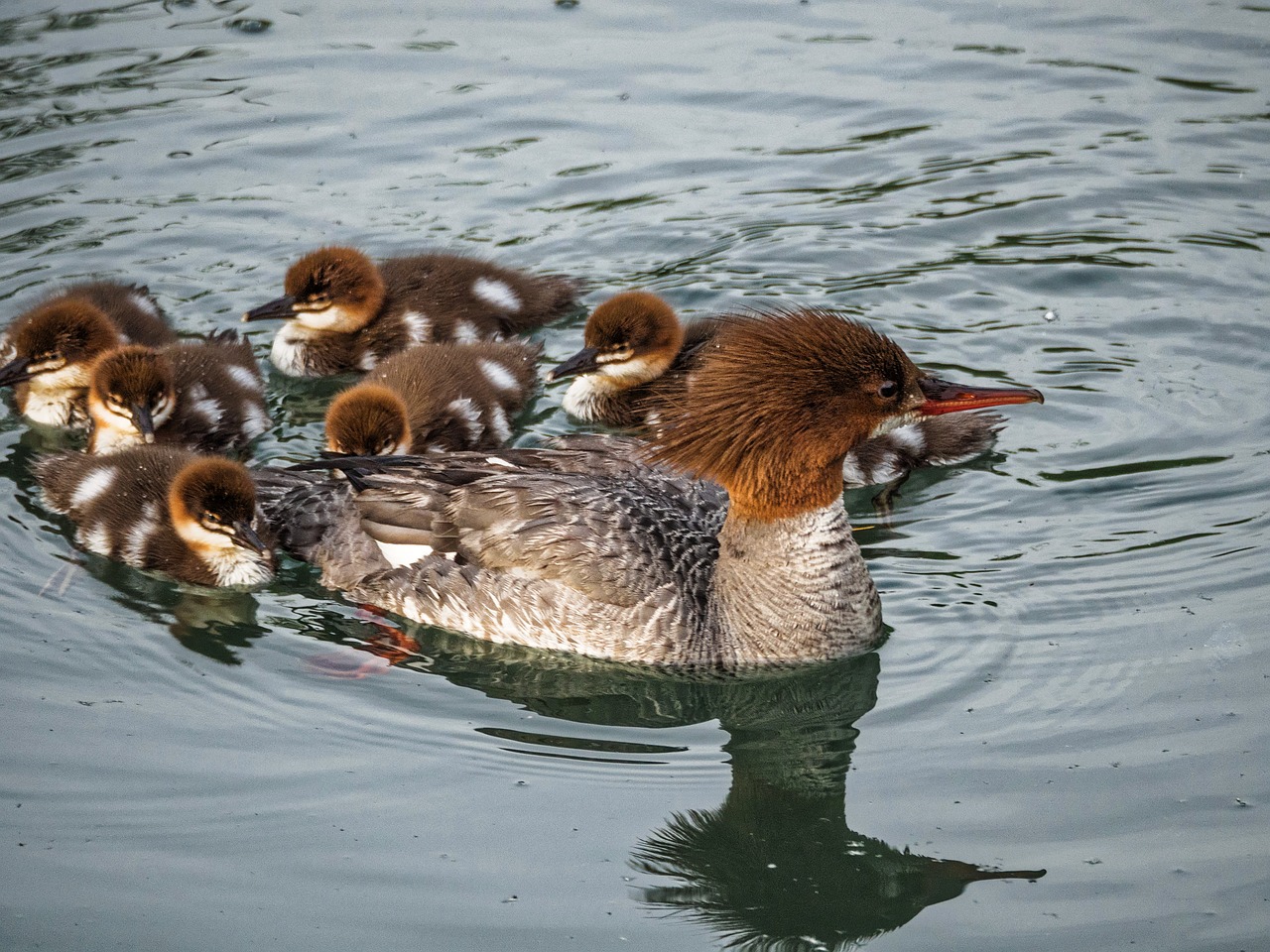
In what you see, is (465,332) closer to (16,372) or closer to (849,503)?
(16,372)

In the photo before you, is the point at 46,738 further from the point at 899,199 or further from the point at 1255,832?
the point at 899,199

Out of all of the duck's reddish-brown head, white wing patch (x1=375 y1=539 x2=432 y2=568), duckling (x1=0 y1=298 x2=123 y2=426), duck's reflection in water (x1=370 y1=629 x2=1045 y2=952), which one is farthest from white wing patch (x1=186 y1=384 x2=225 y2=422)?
the duck's reddish-brown head

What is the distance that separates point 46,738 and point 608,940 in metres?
1.96

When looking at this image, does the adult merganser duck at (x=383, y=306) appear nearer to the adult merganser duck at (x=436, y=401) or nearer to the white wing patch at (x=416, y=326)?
the white wing patch at (x=416, y=326)

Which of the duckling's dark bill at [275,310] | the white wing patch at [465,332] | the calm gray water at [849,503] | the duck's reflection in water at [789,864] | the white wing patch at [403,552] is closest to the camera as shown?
the duck's reflection in water at [789,864]

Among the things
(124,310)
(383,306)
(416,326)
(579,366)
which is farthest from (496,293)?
(124,310)

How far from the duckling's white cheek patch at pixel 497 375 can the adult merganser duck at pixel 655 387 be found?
18 centimetres

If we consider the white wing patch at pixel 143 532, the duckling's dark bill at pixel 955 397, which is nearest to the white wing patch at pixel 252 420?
the white wing patch at pixel 143 532

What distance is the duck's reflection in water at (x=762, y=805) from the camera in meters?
4.04

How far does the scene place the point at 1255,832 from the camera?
425 centimetres

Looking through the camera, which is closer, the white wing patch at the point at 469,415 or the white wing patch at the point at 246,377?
the white wing patch at the point at 469,415

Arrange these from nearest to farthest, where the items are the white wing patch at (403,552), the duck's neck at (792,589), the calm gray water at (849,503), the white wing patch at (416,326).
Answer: the calm gray water at (849,503), the duck's neck at (792,589), the white wing patch at (403,552), the white wing patch at (416,326)

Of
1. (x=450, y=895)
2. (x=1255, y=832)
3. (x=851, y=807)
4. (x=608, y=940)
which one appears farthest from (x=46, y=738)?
(x=1255, y=832)

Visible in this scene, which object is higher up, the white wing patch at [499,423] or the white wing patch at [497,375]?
the white wing patch at [497,375]
